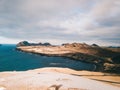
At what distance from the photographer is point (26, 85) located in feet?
70.8

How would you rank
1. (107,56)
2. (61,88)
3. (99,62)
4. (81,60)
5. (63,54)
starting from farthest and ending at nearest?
(63,54), (107,56), (81,60), (99,62), (61,88)

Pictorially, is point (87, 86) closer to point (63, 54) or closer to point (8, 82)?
point (8, 82)

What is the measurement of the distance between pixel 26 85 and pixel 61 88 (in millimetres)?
3763

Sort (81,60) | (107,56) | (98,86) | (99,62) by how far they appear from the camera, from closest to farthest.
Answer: (98,86) < (99,62) < (81,60) < (107,56)

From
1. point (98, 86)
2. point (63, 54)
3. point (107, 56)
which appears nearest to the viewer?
point (98, 86)

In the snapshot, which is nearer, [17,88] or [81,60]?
[17,88]

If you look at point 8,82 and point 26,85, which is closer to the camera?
point 26,85

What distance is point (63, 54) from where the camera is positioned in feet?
519

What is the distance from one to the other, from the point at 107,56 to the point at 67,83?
128412 millimetres

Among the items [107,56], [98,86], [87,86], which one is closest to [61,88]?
[87,86]

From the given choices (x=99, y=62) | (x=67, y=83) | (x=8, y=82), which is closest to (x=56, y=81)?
(x=67, y=83)

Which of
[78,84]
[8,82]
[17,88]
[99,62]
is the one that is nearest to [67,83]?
[78,84]

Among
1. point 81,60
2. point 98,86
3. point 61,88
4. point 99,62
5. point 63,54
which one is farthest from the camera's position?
point 63,54

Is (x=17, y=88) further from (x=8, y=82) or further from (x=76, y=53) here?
(x=76, y=53)
